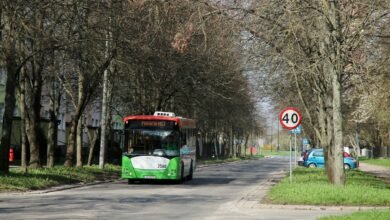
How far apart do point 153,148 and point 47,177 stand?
15.2ft

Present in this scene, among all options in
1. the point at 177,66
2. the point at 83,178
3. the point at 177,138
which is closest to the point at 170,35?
the point at 177,138

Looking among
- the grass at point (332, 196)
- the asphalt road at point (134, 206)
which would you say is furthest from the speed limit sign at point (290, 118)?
the grass at point (332, 196)

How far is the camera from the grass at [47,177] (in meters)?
21.8

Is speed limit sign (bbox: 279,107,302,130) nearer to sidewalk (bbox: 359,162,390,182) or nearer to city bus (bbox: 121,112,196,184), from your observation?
city bus (bbox: 121,112,196,184)

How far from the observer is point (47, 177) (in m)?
25.0

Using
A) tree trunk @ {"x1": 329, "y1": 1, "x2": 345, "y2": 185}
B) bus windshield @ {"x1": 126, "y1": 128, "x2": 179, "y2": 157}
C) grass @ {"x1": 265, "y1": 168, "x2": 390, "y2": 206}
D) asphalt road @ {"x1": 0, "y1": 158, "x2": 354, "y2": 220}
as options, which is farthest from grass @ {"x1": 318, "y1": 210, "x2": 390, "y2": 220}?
bus windshield @ {"x1": 126, "y1": 128, "x2": 179, "y2": 157}

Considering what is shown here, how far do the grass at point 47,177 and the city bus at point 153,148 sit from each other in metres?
2.14

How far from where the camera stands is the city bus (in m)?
27.4

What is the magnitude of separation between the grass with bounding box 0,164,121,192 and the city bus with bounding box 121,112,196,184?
214cm

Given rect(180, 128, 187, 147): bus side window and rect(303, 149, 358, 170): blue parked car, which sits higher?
rect(180, 128, 187, 147): bus side window

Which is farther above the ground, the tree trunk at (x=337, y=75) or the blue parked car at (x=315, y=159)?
the tree trunk at (x=337, y=75)

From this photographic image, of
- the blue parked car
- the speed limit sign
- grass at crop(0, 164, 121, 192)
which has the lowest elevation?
grass at crop(0, 164, 121, 192)

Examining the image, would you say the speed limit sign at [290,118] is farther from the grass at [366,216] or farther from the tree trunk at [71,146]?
the tree trunk at [71,146]

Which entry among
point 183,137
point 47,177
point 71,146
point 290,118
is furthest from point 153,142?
point 290,118
